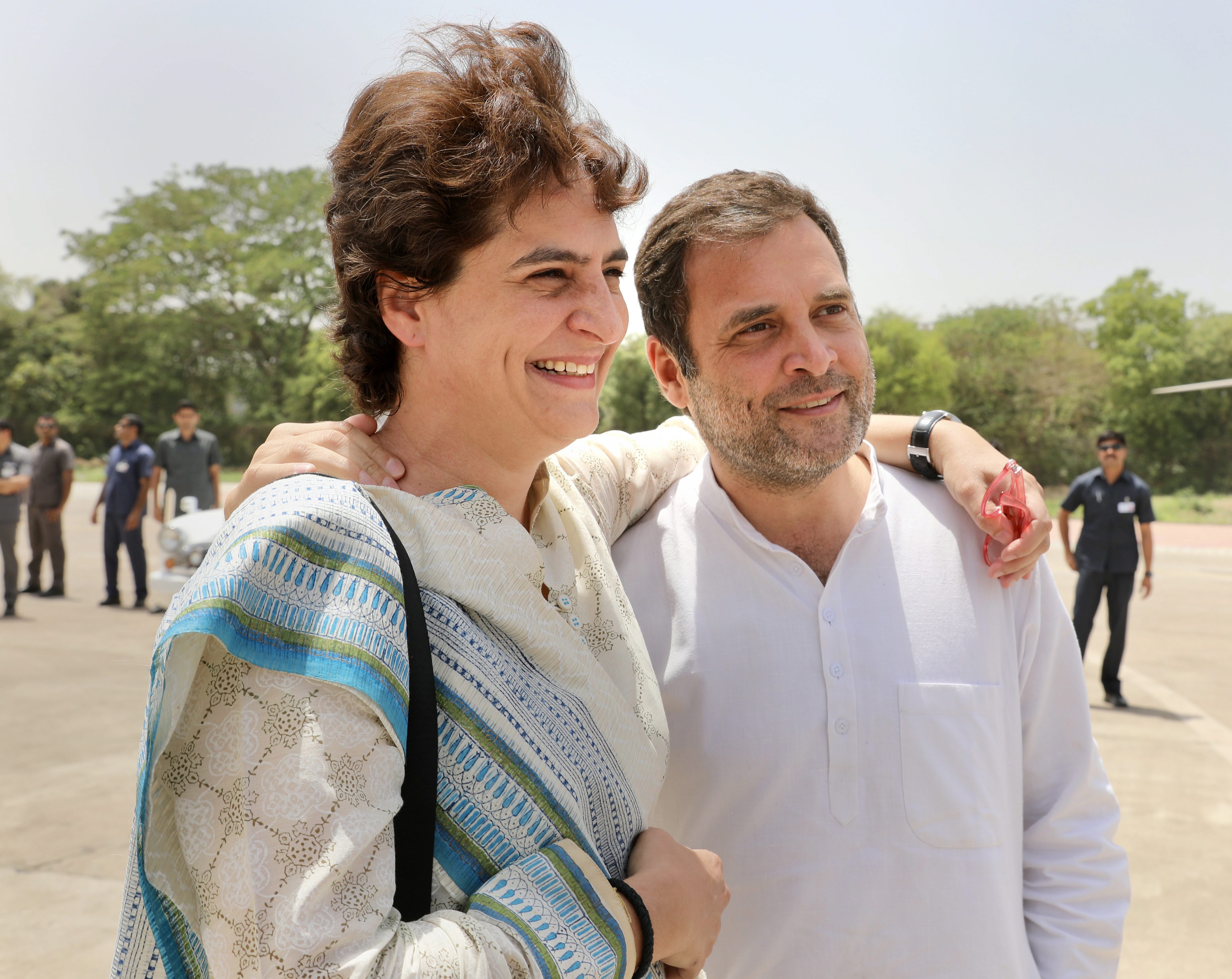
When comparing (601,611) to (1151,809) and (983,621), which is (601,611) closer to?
(983,621)

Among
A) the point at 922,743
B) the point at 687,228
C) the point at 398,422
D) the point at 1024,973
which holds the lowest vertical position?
the point at 1024,973

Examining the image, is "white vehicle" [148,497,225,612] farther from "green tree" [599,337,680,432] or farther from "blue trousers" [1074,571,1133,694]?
"green tree" [599,337,680,432]

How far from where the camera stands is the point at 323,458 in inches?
51.7

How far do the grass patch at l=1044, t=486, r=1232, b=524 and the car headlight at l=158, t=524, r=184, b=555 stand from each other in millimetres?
20275

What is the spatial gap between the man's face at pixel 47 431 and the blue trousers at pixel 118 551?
1.23 m

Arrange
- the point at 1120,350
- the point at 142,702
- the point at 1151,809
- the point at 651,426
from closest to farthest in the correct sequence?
the point at 1151,809
the point at 142,702
the point at 651,426
the point at 1120,350

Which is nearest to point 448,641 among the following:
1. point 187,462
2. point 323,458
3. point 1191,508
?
point 323,458

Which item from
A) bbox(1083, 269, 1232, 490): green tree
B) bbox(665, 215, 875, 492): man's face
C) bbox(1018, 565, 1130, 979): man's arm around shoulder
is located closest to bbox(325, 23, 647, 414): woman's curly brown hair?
bbox(665, 215, 875, 492): man's face

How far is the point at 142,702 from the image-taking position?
6.43 meters

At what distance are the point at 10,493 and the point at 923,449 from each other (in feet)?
34.3

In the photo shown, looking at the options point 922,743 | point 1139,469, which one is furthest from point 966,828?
point 1139,469

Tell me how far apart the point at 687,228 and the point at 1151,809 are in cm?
481

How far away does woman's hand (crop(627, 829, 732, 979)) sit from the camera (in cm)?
118

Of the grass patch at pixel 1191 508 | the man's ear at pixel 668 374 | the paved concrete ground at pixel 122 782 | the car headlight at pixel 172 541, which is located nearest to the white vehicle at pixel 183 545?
the car headlight at pixel 172 541
